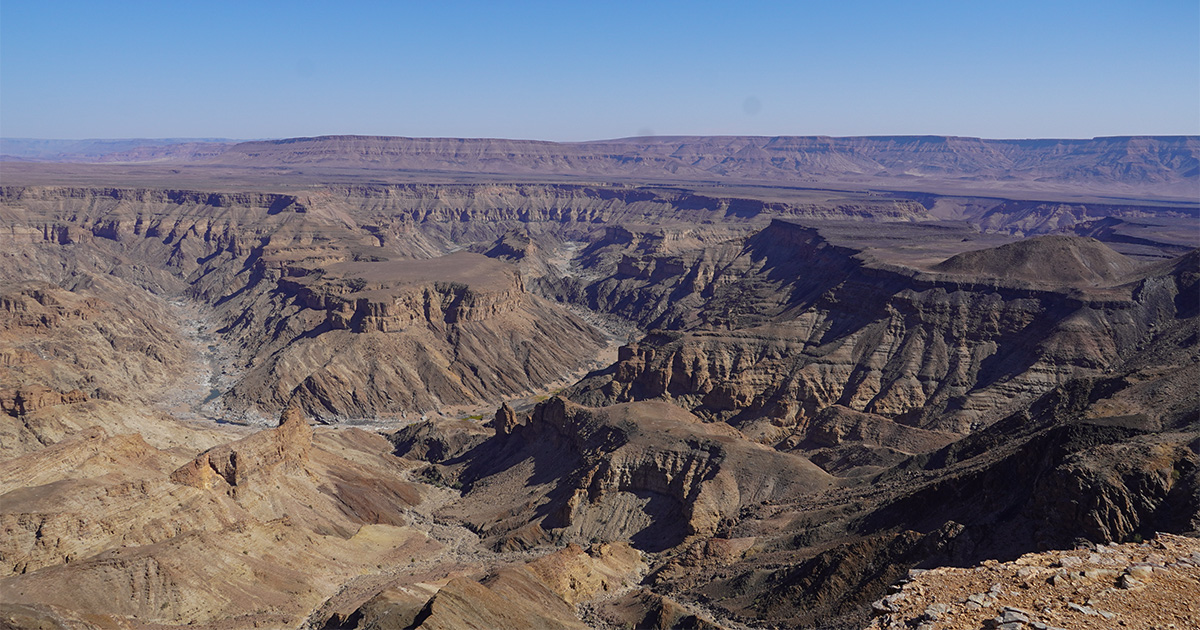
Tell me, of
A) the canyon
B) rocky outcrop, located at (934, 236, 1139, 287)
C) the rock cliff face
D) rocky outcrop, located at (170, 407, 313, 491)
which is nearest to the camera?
the canyon

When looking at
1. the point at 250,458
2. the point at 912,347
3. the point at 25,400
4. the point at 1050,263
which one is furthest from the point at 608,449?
the point at 1050,263

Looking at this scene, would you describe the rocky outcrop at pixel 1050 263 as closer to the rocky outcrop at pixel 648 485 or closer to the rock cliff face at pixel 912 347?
the rock cliff face at pixel 912 347

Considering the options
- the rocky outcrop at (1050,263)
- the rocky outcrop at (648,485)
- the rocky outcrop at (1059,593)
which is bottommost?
the rocky outcrop at (648,485)

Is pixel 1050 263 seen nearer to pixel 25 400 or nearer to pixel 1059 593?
pixel 1059 593

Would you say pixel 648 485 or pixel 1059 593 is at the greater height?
pixel 1059 593

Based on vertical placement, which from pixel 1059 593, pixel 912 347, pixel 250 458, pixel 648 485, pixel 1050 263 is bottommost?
pixel 648 485

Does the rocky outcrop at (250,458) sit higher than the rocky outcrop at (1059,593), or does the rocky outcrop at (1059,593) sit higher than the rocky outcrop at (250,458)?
the rocky outcrop at (1059,593)

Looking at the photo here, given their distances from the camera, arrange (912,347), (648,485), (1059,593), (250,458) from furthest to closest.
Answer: (912,347) → (648,485) → (250,458) → (1059,593)

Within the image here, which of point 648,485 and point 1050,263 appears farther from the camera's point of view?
point 1050,263

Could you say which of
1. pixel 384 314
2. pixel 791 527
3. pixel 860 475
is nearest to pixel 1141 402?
pixel 860 475

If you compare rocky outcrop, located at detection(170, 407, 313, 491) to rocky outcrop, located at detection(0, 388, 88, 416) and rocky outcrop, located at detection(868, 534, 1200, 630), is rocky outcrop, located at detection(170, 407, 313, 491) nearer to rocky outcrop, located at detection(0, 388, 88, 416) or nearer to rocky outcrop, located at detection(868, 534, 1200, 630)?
rocky outcrop, located at detection(0, 388, 88, 416)

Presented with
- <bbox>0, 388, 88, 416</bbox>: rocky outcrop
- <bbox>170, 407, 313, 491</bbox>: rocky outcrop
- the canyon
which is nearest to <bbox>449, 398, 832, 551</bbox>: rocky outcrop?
the canyon

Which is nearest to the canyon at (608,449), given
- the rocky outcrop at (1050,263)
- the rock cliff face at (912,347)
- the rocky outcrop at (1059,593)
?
the rocky outcrop at (1059,593)
